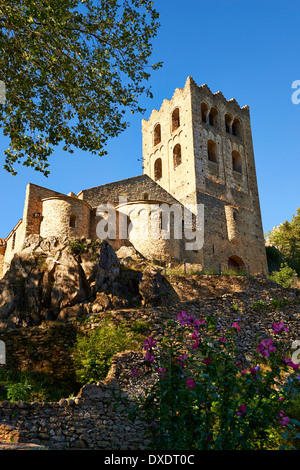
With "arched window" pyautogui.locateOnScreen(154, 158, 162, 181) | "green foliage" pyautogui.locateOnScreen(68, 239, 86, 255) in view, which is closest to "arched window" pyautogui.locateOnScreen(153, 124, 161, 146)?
"arched window" pyautogui.locateOnScreen(154, 158, 162, 181)

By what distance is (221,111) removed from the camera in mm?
34344

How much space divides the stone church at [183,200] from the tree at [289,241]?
521 cm

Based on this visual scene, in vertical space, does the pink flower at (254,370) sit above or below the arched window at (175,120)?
below

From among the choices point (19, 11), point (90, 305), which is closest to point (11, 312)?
point (90, 305)

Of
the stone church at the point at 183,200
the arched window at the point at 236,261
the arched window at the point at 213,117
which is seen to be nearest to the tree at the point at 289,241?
the stone church at the point at 183,200

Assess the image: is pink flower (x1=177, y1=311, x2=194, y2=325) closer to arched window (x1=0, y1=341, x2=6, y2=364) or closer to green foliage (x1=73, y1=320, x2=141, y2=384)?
green foliage (x1=73, y1=320, x2=141, y2=384)

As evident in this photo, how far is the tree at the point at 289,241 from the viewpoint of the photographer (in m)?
34.4

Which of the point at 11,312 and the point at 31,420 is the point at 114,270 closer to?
the point at 11,312

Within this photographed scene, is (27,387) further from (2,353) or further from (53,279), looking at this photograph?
(53,279)

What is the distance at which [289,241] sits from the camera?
1390 inches

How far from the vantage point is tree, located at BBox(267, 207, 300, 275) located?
113 ft

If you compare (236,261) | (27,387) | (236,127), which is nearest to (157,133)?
(236,127)

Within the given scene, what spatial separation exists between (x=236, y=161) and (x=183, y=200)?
27.4ft

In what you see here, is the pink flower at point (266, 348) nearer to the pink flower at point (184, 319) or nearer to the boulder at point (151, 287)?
the pink flower at point (184, 319)
